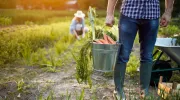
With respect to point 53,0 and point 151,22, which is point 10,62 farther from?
point 53,0

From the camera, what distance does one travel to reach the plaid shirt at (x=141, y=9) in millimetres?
3083

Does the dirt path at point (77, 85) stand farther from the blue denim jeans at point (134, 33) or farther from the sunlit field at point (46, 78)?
the blue denim jeans at point (134, 33)

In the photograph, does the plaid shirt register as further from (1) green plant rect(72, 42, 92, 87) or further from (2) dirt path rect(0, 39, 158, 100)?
(1) green plant rect(72, 42, 92, 87)

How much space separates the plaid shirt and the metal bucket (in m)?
0.64

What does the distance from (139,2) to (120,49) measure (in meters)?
0.46

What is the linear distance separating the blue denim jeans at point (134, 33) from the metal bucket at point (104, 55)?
448 mm

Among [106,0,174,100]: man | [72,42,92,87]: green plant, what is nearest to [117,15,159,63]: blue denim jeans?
[106,0,174,100]: man

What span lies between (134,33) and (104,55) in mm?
754

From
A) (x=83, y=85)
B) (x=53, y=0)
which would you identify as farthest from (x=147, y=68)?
(x=53, y=0)

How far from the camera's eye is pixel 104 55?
386 cm

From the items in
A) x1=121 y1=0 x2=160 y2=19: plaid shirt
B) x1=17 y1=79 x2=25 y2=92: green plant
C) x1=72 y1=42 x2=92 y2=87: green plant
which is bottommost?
x1=17 y1=79 x2=25 y2=92: green plant

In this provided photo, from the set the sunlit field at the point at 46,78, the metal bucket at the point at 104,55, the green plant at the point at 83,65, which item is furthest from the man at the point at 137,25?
the green plant at the point at 83,65

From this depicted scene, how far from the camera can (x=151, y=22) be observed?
312cm

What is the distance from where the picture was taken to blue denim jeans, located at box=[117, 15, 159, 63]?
10.3ft
